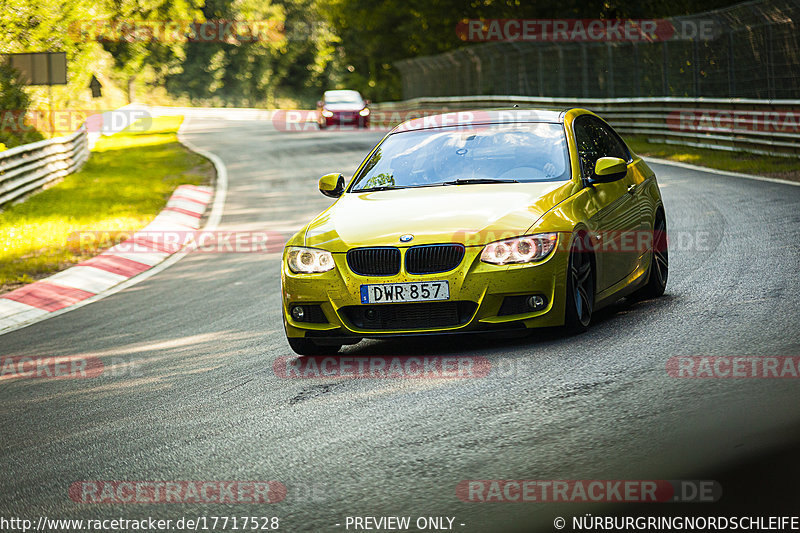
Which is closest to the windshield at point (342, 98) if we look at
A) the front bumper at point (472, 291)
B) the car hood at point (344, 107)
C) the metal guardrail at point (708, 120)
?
the car hood at point (344, 107)

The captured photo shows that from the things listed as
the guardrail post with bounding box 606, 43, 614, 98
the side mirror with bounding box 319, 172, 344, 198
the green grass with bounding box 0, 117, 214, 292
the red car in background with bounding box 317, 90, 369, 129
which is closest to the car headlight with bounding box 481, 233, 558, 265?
the side mirror with bounding box 319, 172, 344, 198

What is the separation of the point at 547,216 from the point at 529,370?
1.13 meters

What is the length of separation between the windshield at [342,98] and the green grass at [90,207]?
36.9 feet

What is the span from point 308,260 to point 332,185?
148 centimetres

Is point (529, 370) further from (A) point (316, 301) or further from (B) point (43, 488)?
(B) point (43, 488)

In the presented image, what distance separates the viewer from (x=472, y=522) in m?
4.15

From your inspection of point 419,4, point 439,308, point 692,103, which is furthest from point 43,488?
point 419,4

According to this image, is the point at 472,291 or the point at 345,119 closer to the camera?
the point at 472,291

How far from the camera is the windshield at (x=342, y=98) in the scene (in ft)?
147

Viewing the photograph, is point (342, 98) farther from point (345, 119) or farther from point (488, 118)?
point (488, 118)

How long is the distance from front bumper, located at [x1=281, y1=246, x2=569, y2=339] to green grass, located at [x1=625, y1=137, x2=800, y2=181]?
11.4m

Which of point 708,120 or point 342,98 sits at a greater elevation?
point 342,98

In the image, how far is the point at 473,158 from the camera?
826cm

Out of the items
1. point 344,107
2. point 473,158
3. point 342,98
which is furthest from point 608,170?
point 342,98
